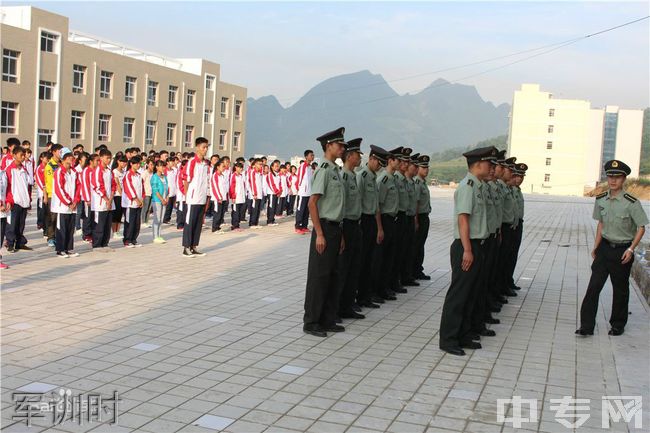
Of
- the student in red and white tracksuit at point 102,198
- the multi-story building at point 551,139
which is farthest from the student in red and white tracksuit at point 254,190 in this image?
the multi-story building at point 551,139

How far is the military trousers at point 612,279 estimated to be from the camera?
6438 millimetres

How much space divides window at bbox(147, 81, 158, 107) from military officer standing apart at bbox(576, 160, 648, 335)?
127 feet

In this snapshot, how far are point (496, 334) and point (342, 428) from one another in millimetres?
3043

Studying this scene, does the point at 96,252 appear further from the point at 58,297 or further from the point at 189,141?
the point at 189,141

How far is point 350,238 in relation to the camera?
22.0 feet

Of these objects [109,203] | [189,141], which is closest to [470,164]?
[109,203]

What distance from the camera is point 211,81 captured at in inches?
1978

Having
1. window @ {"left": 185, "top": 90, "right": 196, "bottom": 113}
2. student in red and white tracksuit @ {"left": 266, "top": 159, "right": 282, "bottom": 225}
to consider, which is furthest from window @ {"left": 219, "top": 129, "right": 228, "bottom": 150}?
student in red and white tracksuit @ {"left": 266, "top": 159, "right": 282, "bottom": 225}

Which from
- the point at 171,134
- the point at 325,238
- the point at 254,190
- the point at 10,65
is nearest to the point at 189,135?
the point at 171,134

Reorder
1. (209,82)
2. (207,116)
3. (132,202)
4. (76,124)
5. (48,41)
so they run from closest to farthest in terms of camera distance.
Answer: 1. (132,202)
2. (48,41)
3. (76,124)
4. (207,116)
5. (209,82)

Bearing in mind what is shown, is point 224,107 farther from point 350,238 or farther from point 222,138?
point 350,238

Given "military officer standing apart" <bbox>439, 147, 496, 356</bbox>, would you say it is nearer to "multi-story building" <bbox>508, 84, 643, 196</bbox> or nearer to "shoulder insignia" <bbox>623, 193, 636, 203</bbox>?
"shoulder insignia" <bbox>623, 193, 636, 203</bbox>

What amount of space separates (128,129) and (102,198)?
3177cm

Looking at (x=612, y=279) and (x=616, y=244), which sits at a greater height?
(x=616, y=244)
